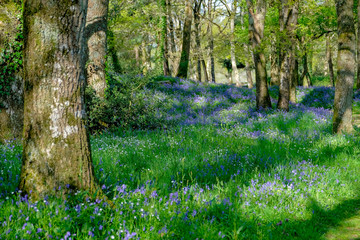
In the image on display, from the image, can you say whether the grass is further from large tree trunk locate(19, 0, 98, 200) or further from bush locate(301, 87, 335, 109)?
bush locate(301, 87, 335, 109)

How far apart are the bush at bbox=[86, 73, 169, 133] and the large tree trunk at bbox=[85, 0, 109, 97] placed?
0.46 meters

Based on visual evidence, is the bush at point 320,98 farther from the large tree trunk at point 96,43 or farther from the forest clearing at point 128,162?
the large tree trunk at point 96,43

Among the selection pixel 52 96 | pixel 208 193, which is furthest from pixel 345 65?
pixel 52 96

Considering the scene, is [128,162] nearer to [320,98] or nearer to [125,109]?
[125,109]

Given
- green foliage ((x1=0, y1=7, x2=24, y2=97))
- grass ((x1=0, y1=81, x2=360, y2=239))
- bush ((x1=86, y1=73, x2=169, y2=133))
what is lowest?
grass ((x1=0, y1=81, x2=360, y2=239))

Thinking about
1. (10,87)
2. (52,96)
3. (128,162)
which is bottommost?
(128,162)

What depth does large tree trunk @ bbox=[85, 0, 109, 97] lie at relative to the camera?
9109 millimetres

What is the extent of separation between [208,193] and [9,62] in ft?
20.4

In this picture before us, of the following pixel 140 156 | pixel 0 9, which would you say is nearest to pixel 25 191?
pixel 140 156

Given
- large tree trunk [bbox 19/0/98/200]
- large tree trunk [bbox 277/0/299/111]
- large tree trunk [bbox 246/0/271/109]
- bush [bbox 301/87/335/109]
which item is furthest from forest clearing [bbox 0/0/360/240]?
bush [bbox 301/87/335/109]

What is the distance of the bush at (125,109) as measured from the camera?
9000 millimetres

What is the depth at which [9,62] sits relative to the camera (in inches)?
278

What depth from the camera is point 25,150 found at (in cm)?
326

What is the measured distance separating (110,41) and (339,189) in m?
23.8
